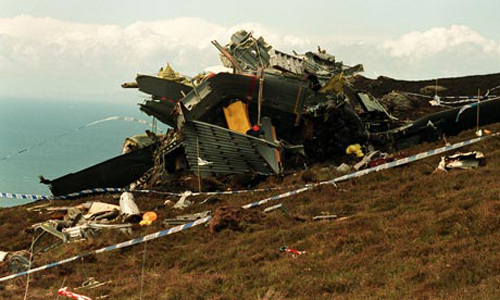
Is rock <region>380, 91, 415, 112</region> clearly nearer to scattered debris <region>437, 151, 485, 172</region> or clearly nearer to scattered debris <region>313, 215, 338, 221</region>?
scattered debris <region>437, 151, 485, 172</region>

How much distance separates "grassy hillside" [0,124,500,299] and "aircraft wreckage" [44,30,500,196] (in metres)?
2.95

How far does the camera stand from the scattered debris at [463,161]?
45.9ft

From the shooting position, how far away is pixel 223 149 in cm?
1719

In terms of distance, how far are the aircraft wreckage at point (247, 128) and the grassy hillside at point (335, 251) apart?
9.68 feet

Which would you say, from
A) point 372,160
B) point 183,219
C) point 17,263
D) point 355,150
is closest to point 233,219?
point 183,219

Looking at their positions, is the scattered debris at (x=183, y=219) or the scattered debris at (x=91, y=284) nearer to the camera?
the scattered debris at (x=91, y=284)

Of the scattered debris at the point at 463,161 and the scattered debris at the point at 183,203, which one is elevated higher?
the scattered debris at the point at 463,161

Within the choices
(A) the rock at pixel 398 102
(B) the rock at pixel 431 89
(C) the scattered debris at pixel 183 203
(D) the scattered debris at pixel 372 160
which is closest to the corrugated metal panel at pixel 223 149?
(C) the scattered debris at pixel 183 203

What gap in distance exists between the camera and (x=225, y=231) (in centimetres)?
1155

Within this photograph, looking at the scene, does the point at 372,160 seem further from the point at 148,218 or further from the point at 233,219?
the point at 148,218

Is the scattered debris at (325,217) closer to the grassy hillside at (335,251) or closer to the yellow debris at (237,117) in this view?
the grassy hillside at (335,251)

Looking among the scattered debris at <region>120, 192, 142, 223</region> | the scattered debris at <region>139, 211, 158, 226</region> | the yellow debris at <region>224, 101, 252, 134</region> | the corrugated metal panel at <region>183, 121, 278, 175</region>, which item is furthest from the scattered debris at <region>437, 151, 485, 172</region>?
the scattered debris at <region>120, 192, 142, 223</region>

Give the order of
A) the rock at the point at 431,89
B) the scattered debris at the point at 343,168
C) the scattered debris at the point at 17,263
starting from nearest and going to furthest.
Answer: the scattered debris at the point at 17,263
the scattered debris at the point at 343,168
the rock at the point at 431,89

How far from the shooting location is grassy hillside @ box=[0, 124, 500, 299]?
697 centimetres
